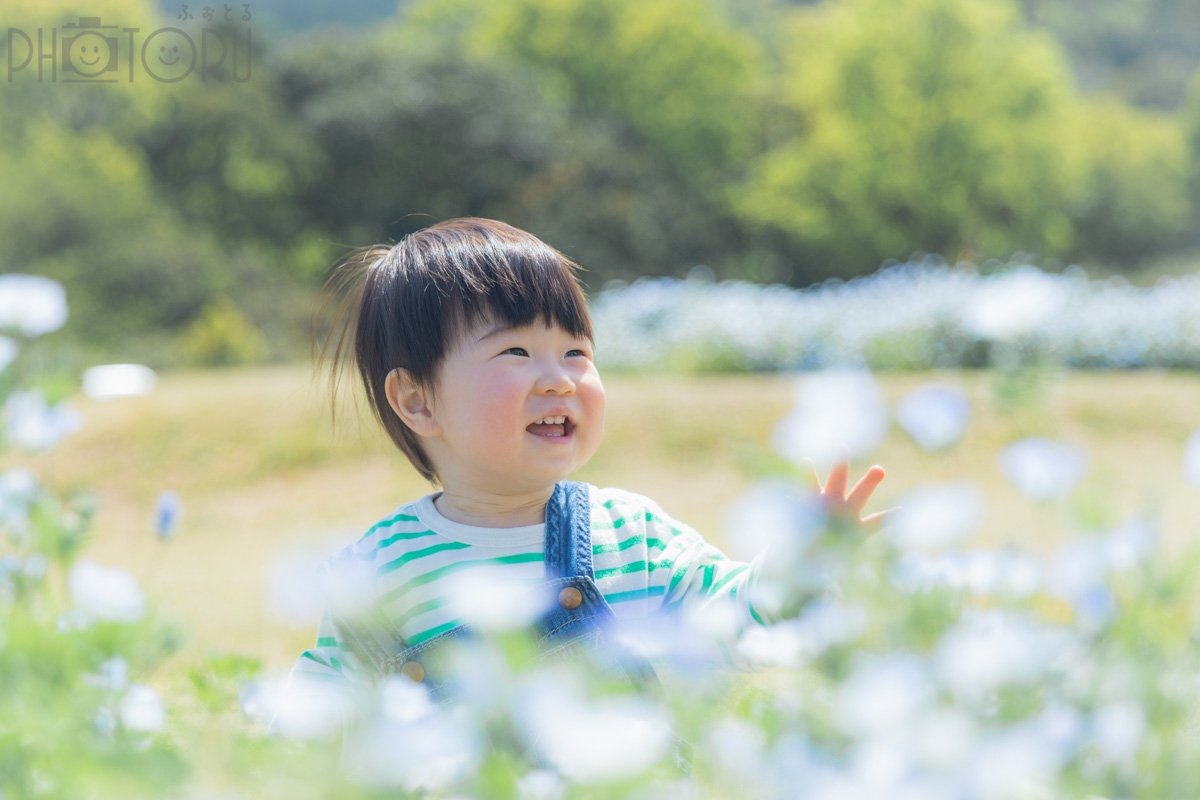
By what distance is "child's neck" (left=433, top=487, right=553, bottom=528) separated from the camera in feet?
6.13

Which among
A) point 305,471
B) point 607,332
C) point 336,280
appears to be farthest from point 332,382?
point 607,332

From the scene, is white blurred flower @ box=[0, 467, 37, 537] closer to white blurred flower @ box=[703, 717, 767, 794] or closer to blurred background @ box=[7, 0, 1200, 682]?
white blurred flower @ box=[703, 717, 767, 794]

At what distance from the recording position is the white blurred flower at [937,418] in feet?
3.02

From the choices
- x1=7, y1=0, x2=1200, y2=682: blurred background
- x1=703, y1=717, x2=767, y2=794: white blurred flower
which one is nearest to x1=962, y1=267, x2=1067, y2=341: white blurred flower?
x1=703, y1=717, x2=767, y2=794: white blurred flower

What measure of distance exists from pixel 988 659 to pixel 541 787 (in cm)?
27

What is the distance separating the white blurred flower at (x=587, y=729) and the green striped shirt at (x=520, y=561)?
99 cm

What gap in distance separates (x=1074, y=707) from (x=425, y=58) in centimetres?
2217

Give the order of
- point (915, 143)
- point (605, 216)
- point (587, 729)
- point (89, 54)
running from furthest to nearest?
1. point (89, 54)
2. point (915, 143)
3. point (605, 216)
4. point (587, 729)

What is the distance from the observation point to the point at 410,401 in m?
1.90

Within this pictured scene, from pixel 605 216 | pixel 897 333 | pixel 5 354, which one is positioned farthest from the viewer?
pixel 605 216

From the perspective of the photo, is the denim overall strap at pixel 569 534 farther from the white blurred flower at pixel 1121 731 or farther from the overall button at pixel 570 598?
the white blurred flower at pixel 1121 731

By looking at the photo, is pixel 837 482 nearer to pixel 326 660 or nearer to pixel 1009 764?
pixel 326 660

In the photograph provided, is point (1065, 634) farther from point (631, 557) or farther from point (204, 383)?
point (204, 383)

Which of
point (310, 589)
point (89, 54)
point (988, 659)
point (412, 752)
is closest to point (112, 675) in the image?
point (310, 589)
